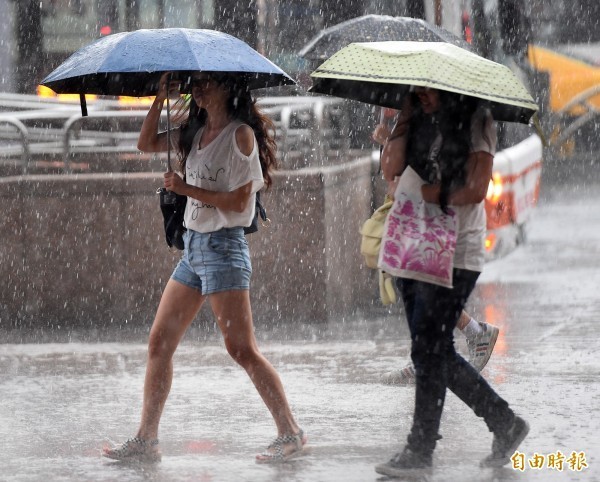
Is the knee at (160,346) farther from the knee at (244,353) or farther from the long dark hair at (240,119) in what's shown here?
the long dark hair at (240,119)

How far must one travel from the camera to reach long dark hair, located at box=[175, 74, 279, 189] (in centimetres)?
587

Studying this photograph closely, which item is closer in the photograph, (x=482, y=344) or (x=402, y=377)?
(x=482, y=344)

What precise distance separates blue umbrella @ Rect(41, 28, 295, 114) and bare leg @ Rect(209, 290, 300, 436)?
966 mm

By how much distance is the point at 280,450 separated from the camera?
19.4ft

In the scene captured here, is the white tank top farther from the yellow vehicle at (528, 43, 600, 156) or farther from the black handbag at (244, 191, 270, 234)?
the yellow vehicle at (528, 43, 600, 156)

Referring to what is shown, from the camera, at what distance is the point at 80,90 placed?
625 cm

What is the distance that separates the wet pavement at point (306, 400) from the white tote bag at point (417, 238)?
871mm

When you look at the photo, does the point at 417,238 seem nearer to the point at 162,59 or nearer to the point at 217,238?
the point at 217,238

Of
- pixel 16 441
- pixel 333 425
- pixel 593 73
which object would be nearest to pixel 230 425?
pixel 333 425

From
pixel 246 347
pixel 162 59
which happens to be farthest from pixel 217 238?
pixel 162 59

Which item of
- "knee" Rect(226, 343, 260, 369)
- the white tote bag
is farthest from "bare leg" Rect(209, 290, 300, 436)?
the white tote bag

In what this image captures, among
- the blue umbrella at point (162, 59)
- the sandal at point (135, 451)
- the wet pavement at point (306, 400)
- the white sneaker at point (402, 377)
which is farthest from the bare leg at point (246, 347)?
the white sneaker at point (402, 377)

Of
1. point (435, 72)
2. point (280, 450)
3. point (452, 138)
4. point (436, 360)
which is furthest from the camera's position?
point (280, 450)

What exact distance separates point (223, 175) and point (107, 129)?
644 cm
